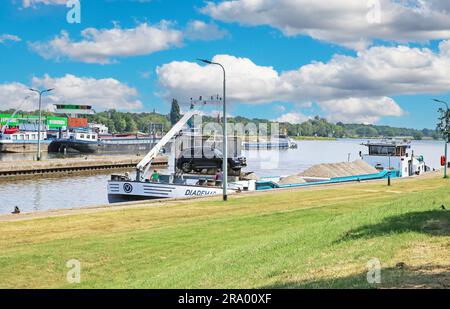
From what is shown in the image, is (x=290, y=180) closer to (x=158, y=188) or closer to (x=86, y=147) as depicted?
(x=158, y=188)

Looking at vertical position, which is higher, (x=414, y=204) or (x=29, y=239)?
(x=414, y=204)

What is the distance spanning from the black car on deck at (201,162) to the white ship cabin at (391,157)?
24.2 m

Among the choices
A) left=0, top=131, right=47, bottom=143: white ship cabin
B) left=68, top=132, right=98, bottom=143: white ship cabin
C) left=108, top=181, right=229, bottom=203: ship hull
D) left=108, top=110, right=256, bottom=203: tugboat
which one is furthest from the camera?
left=68, top=132, right=98, bottom=143: white ship cabin

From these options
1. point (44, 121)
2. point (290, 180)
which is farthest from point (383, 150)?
point (44, 121)

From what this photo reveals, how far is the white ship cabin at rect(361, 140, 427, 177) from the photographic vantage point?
62.2 meters

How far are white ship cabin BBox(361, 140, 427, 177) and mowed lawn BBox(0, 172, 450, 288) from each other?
135 feet

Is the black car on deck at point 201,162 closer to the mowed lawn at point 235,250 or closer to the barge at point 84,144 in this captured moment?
the mowed lawn at point 235,250

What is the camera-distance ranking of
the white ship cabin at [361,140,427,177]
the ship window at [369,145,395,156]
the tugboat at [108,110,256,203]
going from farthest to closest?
the ship window at [369,145,395,156] < the white ship cabin at [361,140,427,177] < the tugboat at [108,110,256,203]

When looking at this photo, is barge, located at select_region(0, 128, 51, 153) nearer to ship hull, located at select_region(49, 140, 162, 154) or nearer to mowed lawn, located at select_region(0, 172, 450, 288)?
ship hull, located at select_region(49, 140, 162, 154)

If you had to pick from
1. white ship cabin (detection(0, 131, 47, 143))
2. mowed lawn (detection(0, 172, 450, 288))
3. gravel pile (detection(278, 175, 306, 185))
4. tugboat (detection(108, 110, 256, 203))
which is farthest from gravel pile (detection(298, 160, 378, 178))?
white ship cabin (detection(0, 131, 47, 143))
